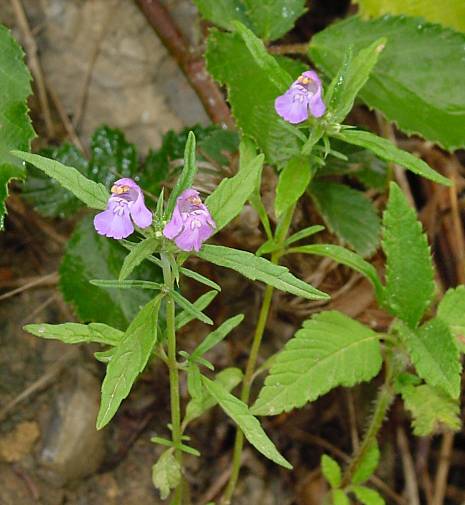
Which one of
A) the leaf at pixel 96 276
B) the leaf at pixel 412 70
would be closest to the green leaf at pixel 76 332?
the leaf at pixel 96 276

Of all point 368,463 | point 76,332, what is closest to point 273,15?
point 76,332

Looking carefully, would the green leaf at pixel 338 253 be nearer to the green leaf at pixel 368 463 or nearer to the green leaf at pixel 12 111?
the green leaf at pixel 368 463

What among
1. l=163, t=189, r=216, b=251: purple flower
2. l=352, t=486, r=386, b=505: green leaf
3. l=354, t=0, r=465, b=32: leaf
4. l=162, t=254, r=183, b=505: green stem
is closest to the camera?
l=163, t=189, r=216, b=251: purple flower

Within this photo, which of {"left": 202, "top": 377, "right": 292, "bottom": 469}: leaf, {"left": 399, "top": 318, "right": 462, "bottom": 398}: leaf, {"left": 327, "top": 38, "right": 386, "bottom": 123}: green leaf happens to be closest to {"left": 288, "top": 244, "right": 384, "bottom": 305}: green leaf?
{"left": 399, "top": 318, "right": 462, "bottom": 398}: leaf

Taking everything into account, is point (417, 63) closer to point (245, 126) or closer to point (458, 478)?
point (245, 126)

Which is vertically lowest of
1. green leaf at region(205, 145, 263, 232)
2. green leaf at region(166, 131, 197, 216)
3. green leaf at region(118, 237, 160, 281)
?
green leaf at region(118, 237, 160, 281)

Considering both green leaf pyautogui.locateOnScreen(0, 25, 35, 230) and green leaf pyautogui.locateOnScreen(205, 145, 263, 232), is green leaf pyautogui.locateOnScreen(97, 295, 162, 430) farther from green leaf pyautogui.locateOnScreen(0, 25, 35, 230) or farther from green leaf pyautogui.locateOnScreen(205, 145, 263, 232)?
green leaf pyautogui.locateOnScreen(0, 25, 35, 230)
